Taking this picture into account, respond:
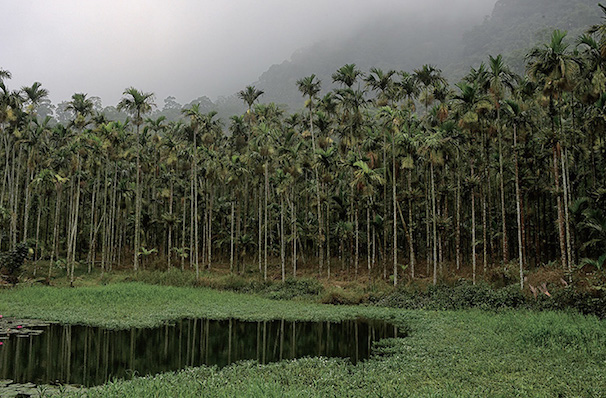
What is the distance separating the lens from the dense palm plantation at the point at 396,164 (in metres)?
26.7

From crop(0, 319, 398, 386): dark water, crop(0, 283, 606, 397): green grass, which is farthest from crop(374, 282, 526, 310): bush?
crop(0, 319, 398, 386): dark water

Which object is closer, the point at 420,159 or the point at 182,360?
the point at 182,360

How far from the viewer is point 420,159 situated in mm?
37000

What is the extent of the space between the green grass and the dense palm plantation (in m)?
9.69

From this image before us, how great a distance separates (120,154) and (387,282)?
1144 inches

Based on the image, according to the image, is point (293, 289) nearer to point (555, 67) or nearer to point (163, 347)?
point (163, 347)

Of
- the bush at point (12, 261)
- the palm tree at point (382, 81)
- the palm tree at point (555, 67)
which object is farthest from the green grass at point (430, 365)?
the palm tree at point (382, 81)

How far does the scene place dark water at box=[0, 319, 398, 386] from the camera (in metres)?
11.2

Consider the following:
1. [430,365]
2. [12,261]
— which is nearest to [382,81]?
[430,365]

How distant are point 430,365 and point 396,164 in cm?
2513

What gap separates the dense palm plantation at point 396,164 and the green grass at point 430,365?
381 inches

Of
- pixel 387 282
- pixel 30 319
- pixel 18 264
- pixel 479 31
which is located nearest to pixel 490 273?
pixel 387 282

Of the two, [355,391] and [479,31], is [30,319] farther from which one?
[479,31]

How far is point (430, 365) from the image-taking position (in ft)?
37.5
